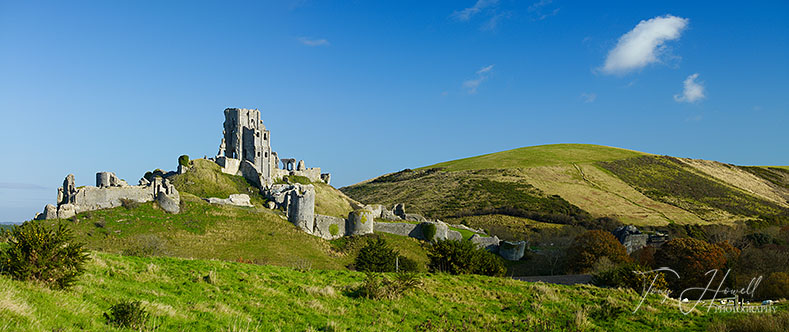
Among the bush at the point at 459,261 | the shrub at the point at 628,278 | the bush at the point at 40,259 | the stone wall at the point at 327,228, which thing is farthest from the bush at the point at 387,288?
the stone wall at the point at 327,228

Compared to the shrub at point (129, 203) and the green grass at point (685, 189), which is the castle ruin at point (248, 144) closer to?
the shrub at point (129, 203)

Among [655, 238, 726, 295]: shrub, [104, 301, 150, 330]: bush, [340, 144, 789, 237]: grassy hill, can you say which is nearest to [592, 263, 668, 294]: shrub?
[655, 238, 726, 295]: shrub

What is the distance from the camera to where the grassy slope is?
10.0 metres

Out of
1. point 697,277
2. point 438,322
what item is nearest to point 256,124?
point 697,277

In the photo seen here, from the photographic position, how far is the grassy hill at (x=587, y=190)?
3824 inches

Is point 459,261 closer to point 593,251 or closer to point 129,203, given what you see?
point 593,251

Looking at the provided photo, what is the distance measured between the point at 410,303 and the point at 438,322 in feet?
6.77

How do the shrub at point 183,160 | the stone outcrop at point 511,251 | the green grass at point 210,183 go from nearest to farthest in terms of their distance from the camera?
the stone outcrop at point 511,251 → the green grass at point 210,183 → the shrub at point 183,160

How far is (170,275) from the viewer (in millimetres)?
15969

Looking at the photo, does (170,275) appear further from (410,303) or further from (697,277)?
(697,277)

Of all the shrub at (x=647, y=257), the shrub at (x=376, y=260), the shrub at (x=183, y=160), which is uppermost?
the shrub at (x=183, y=160)

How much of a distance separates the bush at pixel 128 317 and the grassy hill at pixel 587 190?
70659 mm

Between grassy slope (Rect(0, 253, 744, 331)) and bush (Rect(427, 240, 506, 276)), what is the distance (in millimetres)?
5794

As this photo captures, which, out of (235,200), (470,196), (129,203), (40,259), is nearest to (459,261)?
(40,259)
